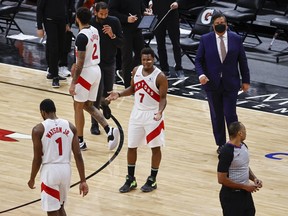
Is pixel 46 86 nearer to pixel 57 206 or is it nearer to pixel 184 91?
pixel 184 91

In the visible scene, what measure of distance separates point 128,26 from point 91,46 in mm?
2716

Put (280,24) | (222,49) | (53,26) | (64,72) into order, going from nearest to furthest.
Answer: (222,49), (53,26), (64,72), (280,24)

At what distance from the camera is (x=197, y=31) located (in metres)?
16.4

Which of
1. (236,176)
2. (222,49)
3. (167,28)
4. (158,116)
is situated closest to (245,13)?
(167,28)

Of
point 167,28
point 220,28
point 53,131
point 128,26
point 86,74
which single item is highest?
point 220,28

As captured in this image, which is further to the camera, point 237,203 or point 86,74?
point 86,74

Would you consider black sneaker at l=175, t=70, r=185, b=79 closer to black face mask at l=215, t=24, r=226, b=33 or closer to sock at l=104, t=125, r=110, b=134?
sock at l=104, t=125, r=110, b=134

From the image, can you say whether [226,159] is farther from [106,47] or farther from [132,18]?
[132,18]

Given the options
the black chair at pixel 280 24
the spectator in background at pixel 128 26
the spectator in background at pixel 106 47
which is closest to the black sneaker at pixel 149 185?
the spectator in background at pixel 106 47

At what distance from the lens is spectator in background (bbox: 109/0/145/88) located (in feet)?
47.0

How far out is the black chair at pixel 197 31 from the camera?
52.3 feet

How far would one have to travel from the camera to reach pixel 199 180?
11234 millimetres

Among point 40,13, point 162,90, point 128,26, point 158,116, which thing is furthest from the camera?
point 40,13

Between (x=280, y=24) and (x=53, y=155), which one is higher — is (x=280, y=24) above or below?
below
